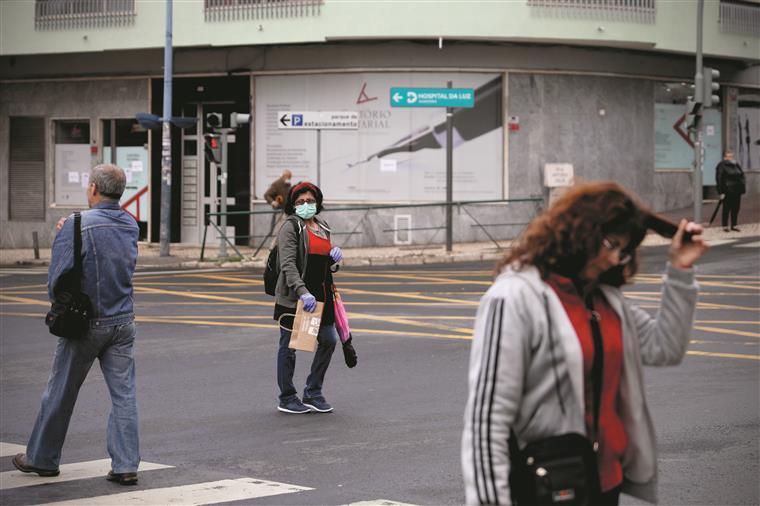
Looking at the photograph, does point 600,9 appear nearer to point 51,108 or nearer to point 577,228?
point 51,108

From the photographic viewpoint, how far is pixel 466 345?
43.6 ft

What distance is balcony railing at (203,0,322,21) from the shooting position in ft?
96.6

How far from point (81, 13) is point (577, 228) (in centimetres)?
3014

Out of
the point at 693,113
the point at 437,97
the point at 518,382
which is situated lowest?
the point at 518,382

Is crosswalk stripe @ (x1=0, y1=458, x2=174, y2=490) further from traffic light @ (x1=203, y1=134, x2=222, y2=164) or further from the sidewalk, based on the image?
traffic light @ (x1=203, y1=134, x2=222, y2=164)

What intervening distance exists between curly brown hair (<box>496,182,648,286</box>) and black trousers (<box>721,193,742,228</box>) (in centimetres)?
2572

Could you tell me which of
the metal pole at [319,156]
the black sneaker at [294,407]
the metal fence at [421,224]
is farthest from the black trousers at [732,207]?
the black sneaker at [294,407]

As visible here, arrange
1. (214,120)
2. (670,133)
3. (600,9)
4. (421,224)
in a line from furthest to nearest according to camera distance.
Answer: (670,133)
(600,9)
(421,224)
(214,120)

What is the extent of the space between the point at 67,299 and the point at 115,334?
0.36 metres

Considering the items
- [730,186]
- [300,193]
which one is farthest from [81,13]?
[300,193]

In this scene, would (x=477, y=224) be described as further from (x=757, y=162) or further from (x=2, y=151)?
(x=2, y=151)

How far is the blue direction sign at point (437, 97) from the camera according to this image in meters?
26.4

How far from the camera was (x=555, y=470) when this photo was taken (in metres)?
3.52

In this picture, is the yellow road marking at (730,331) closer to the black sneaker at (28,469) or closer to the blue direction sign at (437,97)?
the black sneaker at (28,469)
